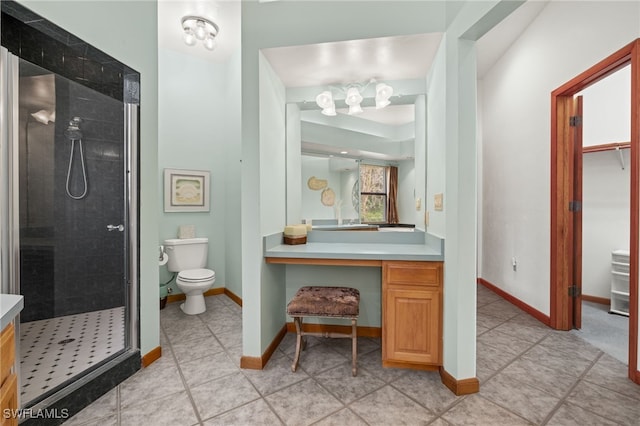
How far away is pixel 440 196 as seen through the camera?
1927 mm

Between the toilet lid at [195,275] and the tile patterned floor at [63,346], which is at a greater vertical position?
the toilet lid at [195,275]

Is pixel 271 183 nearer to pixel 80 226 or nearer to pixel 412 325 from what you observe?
pixel 412 325

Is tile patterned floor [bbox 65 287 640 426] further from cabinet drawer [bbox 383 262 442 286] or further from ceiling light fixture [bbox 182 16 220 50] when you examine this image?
ceiling light fixture [bbox 182 16 220 50]

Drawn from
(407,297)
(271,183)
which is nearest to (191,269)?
(271,183)

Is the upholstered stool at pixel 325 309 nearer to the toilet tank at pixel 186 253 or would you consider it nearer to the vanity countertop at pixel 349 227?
the vanity countertop at pixel 349 227

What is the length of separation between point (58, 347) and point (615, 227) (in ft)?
17.4

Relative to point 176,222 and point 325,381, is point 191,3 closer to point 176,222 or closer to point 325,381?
point 176,222

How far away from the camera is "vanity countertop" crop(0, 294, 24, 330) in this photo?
82 cm

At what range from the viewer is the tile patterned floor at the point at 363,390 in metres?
1.50

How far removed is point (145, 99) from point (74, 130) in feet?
2.86

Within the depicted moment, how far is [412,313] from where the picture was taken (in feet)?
6.23

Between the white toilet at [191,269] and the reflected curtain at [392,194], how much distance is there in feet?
6.62

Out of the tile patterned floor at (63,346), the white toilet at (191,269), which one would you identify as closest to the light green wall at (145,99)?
the tile patterned floor at (63,346)

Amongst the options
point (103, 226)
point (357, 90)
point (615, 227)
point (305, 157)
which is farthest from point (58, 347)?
point (615, 227)
